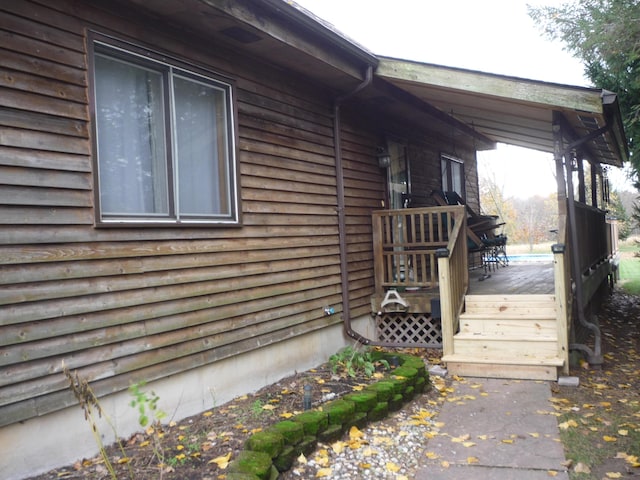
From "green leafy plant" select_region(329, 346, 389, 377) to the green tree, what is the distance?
5502mm

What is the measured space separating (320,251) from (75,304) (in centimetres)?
316

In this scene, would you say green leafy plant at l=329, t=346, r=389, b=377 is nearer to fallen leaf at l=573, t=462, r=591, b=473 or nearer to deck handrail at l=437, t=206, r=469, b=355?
deck handrail at l=437, t=206, r=469, b=355

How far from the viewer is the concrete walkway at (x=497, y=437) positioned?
336 centimetres

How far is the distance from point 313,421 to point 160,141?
242 centimetres

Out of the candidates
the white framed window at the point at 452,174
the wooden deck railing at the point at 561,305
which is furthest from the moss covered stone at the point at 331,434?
the white framed window at the point at 452,174

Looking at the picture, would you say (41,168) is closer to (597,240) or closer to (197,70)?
(197,70)

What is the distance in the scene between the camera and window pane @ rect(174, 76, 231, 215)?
432 centimetres

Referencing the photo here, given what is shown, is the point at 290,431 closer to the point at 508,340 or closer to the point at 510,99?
the point at 508,340

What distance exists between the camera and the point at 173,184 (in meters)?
4.15

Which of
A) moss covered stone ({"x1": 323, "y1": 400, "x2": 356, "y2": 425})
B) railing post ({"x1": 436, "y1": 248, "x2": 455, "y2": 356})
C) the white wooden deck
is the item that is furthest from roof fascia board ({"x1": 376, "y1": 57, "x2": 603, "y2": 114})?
moss covered stone ({"x1": 323, "y1": 400, "x2": 356, "y2": 425})

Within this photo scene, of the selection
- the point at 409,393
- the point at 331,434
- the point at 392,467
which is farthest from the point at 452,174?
the point at 392,467

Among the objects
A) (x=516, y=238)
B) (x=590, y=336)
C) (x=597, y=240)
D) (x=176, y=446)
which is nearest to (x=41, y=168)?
(x=176, y=446)

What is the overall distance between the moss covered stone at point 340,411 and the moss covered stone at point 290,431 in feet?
1.17

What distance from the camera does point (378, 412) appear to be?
14.0 feet
